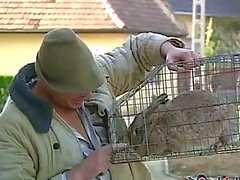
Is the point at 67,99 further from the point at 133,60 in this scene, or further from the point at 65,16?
the point at 65,16

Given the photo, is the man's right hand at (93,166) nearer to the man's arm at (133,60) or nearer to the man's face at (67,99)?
the man's face at (67,99)

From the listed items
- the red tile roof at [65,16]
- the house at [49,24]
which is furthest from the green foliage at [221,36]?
the house at [49,24]

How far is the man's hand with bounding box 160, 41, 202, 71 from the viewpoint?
144 centimetres

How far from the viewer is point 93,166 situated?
126cm

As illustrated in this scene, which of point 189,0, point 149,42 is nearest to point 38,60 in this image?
point 149,42

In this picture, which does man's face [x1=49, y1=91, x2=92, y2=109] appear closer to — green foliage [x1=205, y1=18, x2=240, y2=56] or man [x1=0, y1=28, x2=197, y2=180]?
man [x1=0, y1=28, x2=197, y2=180]

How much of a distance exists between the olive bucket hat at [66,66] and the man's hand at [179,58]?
24 cm

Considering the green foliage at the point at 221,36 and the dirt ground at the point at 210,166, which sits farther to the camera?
the green foliage at the point at 221,36

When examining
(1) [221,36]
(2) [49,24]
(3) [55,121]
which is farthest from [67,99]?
(1) [221,36]

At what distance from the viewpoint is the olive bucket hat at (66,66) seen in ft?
4.07

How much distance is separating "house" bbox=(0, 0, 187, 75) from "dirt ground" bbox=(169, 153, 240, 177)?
421 cm

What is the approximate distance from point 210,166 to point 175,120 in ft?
5.52

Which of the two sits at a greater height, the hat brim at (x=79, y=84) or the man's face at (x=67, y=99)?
the hat brim at (x=79, y=84)

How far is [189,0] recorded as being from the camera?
10977 millimetres
